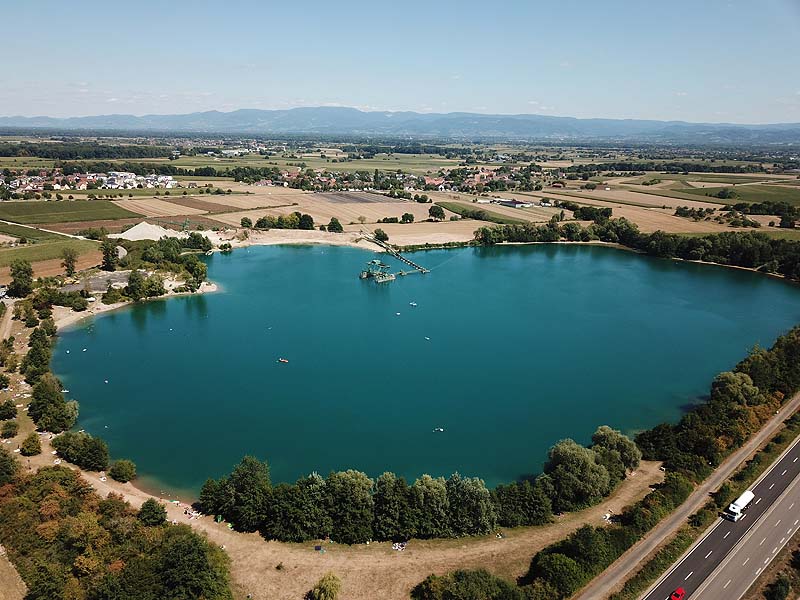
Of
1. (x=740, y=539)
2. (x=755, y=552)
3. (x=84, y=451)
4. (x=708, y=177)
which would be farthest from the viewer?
(x=708, y=177)

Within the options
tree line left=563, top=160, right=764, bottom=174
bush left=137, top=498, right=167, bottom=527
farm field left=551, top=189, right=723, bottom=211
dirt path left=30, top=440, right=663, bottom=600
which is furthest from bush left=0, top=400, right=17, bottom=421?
tree line left=563, top=160, right=764, bottom=174

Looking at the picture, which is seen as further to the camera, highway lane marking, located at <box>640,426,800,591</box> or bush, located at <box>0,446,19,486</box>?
bush, located at <box>0,446,19,486</box>

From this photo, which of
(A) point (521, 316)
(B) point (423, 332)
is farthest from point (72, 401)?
(A) point (521, 316)

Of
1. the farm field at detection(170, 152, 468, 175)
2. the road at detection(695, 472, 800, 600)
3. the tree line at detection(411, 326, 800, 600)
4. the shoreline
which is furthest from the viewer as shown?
the farm field at detection(170, 152, 468, 175)

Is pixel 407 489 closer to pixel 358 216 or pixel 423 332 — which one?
pixel 423 332

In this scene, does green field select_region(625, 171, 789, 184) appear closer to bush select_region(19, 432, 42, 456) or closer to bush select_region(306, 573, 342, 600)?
bush select_region(306, 573, 342, 600)

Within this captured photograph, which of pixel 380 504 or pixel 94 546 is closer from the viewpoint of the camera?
pixel 94 546

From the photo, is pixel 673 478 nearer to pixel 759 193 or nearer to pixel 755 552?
pixel 755 552

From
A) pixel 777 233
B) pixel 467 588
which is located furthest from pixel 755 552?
pixel 777 233

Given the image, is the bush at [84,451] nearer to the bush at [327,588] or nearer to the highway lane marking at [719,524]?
the bush at [327,588]
